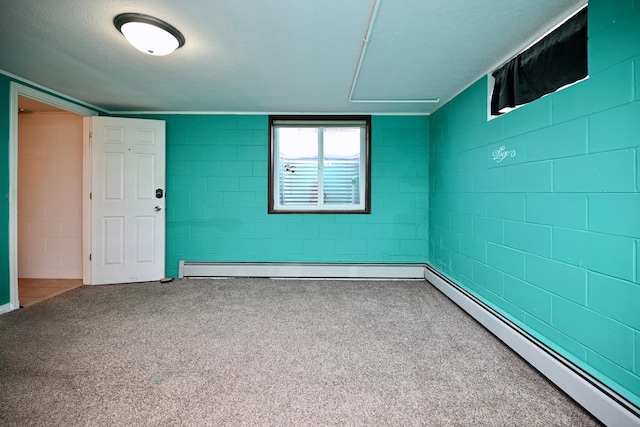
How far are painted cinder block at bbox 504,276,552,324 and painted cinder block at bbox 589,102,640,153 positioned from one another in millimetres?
1055

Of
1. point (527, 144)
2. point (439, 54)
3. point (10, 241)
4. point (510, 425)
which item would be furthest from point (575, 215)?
point (10, 241)

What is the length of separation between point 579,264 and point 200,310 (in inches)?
126

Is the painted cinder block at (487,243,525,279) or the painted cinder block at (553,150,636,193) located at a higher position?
the painted cinder block at (553,150,636,193)

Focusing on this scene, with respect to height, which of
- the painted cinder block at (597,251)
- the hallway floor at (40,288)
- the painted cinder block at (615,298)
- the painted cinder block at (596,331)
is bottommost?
the hallway floor at (40,288)

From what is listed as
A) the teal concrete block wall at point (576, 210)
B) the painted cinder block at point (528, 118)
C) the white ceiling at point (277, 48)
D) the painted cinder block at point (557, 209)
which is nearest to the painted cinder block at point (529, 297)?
the teal concrete block wall at point (576, 210)

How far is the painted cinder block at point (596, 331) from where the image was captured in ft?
4.88

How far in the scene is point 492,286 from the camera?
8.77 feet

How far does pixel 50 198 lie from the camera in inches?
Answer: 161

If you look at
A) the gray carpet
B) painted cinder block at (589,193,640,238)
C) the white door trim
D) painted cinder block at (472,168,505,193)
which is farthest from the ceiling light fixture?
painted cinder block at (589,193,640,238)

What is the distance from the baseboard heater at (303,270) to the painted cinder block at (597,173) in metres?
2.48

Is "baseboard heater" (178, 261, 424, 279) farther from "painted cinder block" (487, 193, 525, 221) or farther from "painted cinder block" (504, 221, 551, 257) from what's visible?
"painted cinder block" (504, 221, 551, 257)

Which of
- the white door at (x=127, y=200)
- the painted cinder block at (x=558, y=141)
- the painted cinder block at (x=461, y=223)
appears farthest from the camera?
the white door at (x=127, y=200)

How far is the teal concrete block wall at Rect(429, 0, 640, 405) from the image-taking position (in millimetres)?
1478

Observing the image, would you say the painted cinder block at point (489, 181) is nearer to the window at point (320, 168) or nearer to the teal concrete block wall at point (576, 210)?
the teal concrete block wall at point (576, 210)
